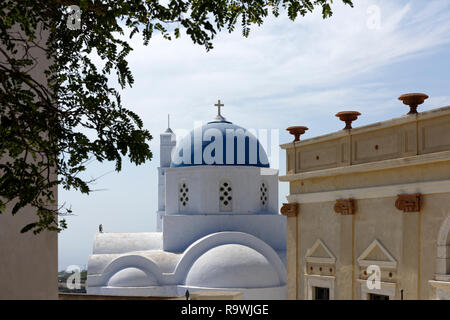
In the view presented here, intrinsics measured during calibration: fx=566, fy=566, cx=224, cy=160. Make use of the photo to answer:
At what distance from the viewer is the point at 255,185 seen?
21641 millimetres

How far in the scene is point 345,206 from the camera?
1028 centimetres

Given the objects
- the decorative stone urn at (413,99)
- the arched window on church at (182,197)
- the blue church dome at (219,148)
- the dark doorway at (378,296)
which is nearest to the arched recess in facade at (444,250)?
the dark doorway at (378,296)

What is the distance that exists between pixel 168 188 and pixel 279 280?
5635 mm

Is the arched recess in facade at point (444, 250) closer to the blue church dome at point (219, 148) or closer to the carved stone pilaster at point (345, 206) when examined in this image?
the carved stone pilaster at point (345, 206)

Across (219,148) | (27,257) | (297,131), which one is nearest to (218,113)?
(219,148)

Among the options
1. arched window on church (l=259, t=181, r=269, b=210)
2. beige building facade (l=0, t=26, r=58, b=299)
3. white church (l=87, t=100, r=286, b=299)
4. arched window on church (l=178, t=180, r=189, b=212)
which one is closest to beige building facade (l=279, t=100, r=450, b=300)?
beige building facade (l=0, t=26, r=58, b=299)

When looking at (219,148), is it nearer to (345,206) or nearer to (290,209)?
Answer: (290,209)

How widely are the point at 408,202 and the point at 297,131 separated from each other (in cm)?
374

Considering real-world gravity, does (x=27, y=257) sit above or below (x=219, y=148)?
below

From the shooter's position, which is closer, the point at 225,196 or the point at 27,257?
the point at 27,257

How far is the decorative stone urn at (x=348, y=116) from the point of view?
10523mm

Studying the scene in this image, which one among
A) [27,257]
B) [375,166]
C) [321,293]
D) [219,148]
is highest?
[219,148]

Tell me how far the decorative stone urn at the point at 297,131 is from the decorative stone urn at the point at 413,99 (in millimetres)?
3172
